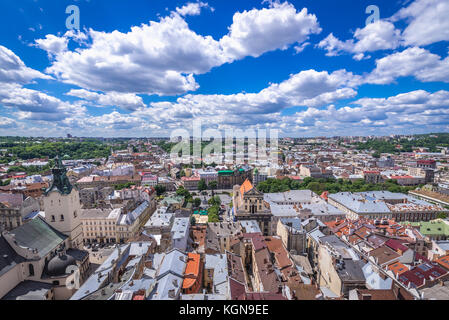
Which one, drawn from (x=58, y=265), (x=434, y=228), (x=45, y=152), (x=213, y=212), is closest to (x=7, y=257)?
(x=58, y=265)

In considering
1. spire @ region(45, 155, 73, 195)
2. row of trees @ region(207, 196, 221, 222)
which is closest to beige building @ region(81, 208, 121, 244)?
spire @ region(45, 155, 73, 195)

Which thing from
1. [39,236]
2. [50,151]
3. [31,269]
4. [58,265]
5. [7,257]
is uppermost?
[50,151]

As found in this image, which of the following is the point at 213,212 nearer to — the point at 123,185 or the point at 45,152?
the point at 123,185

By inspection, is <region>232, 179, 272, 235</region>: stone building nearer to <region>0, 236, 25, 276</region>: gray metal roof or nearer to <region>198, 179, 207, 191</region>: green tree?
<region>0, 236, 25, 276</region>: gray metal roof

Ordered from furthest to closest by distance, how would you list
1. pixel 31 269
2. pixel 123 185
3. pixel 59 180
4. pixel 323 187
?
pixel 123 185
pixel 323 187
pixel 59 180
pixel 31 269

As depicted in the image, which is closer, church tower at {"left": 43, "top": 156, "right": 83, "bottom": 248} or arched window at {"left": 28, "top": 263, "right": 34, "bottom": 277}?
arched window at {"left": 28, "top": 263, "right": 34, "bottom": 277}

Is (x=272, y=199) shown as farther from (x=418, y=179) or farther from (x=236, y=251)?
(x=418, y=179)

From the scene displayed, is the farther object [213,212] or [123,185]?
[123,185]

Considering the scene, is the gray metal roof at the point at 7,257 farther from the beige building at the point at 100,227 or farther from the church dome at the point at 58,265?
the beige building at the point at 100,227

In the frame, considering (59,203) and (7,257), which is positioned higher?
(59,203)
